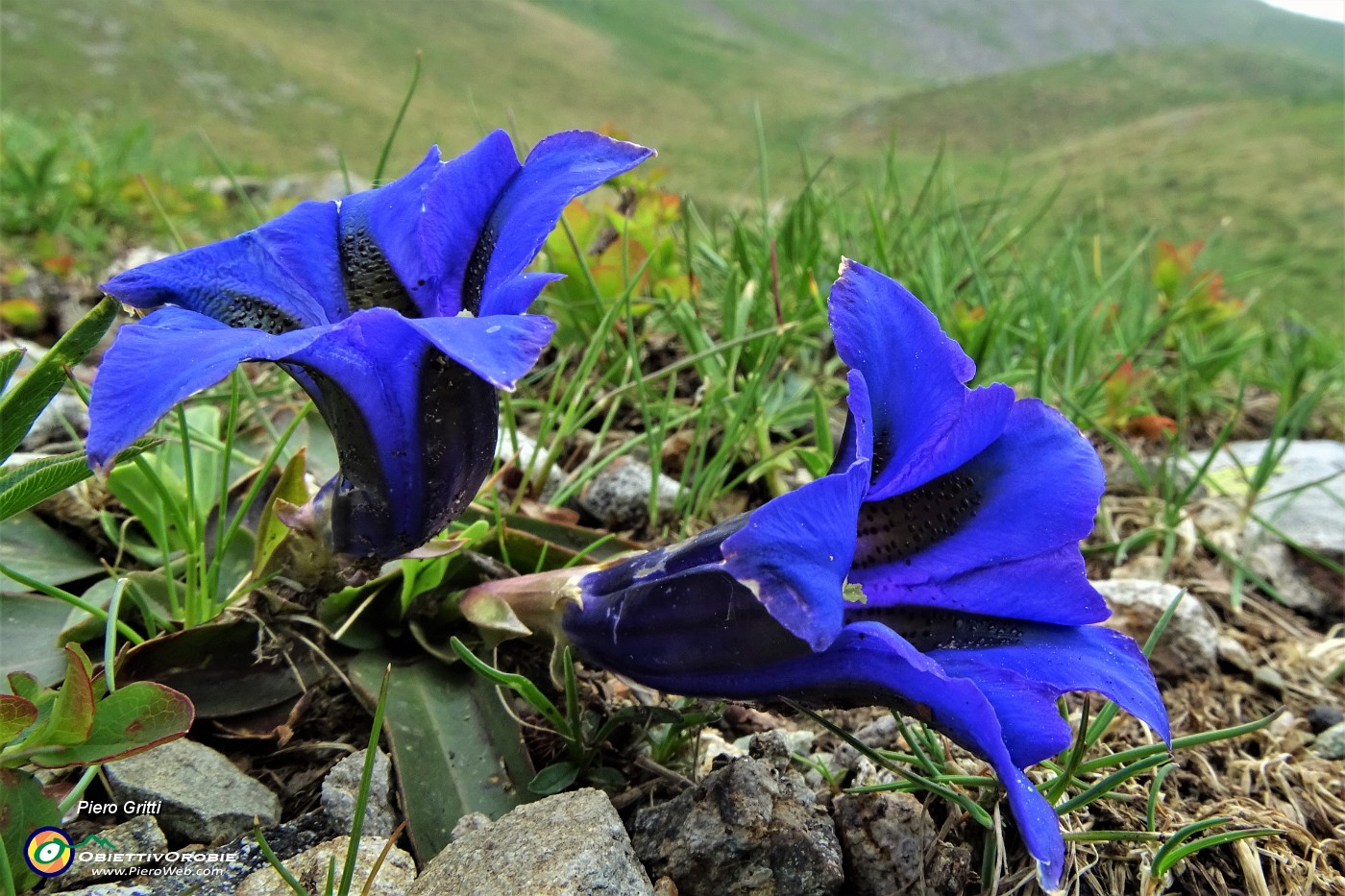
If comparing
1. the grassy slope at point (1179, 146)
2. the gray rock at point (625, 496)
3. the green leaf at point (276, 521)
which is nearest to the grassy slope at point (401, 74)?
the gray rock at point (625, 496)

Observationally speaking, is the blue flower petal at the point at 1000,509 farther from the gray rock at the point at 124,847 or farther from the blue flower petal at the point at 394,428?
the gray rock at the point at 124,847

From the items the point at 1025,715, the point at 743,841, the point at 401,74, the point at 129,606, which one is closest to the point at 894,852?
the point at 743,841

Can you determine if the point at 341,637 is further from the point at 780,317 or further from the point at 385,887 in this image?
the point at 780,317

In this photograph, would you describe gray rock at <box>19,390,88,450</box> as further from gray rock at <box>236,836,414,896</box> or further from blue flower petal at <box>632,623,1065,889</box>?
blue flower petal at <box>632,623,1065,889</box>

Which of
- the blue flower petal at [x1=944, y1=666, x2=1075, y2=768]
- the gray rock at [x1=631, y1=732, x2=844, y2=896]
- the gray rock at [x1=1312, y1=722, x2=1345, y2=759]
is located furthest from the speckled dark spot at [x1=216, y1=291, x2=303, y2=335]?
the gray rock at [x1=1312, y1=722, x2=1345, y2=759]

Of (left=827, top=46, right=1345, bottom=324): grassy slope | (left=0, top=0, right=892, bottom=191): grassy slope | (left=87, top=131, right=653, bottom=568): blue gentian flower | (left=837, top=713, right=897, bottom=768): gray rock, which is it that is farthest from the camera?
(left=0, top=0, right=892, bottom=191): grassy slope

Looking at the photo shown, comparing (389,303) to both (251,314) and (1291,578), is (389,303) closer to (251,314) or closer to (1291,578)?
(251,314)
